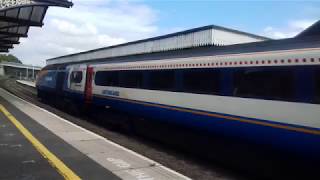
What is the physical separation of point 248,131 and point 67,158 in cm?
396

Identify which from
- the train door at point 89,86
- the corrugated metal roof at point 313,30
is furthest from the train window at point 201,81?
the train door at point 89,86

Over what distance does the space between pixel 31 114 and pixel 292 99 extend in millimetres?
12466

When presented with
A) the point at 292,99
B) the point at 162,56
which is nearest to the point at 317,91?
the point at 292,99

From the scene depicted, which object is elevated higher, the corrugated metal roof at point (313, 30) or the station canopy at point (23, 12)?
the station canopy at point (23, 12)

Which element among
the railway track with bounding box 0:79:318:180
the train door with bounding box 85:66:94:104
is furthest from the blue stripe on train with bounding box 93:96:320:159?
the train door with bounding box 85:66:94:104

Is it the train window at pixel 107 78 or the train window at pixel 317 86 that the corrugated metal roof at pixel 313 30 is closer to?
the train window at pixel 317 86

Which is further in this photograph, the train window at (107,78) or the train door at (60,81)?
the train door at (60,81)

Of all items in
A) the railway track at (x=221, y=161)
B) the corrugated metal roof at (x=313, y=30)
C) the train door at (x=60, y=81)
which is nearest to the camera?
the corrugated metal roof at (x=313, y=30)

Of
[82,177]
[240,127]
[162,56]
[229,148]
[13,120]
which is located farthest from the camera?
[13,120]

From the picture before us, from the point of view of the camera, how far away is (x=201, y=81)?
33.9 feet

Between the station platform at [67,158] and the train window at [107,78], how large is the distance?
3702 millimetres

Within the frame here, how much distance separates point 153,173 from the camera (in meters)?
7.64

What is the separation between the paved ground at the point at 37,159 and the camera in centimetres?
727

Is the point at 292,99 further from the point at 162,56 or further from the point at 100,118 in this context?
the point at 100,118
